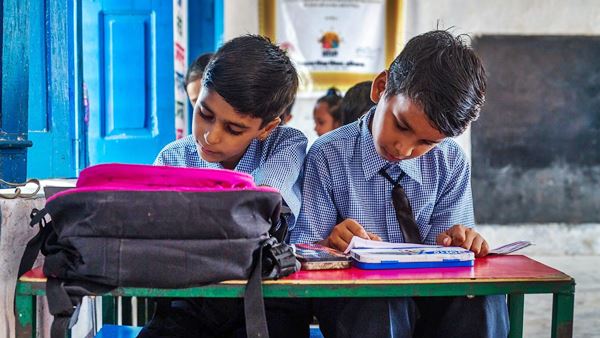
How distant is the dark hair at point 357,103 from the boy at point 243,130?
0.82m

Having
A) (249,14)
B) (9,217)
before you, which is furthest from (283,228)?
(249,14)

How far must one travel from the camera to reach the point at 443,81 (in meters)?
1.41

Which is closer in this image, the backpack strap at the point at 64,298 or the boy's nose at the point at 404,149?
the backpack strap at the point at 64,298

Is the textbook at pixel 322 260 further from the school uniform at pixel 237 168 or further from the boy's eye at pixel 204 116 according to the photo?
the boy's eye at pixel 204 116

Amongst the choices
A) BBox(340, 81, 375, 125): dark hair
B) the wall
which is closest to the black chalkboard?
the wall

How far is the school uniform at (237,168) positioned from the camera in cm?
136

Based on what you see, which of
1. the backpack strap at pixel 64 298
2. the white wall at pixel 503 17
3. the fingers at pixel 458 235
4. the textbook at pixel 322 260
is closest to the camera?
the backpack strap at pixel 64 298

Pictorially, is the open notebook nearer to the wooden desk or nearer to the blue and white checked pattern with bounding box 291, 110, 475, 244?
the wooden desk

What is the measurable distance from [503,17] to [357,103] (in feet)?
10.3

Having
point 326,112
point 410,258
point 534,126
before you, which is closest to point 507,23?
point 534,126

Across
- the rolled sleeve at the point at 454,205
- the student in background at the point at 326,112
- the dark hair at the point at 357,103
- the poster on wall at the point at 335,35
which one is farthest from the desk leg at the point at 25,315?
the poster on wall at the point at 335,35

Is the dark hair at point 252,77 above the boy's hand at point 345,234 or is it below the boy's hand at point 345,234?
above

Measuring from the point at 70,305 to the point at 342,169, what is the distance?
2.57ft

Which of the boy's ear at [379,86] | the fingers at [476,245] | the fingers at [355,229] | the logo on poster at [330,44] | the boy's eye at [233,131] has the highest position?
the logo on poster at [330,44]
